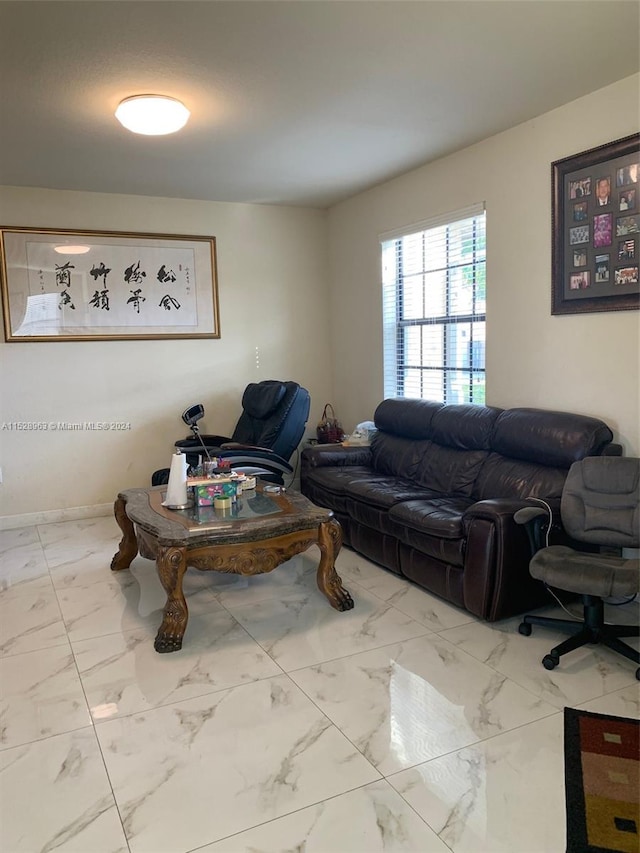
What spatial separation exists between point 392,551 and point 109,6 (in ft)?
9.35

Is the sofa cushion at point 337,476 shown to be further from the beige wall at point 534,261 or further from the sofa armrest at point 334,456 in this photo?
the beige wall at point 534,261

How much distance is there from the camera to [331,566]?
3209 millimetres

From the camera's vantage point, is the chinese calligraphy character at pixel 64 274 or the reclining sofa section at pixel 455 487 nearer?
the reclining sofa section at pixel 455 487

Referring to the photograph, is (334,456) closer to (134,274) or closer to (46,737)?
(134,274)

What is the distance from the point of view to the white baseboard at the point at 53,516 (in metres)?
4.95

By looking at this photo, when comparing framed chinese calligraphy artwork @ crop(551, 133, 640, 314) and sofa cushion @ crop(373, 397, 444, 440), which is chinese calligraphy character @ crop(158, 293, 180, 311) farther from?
framed chinese calligraphy artwork @ crop(551, 133, 640, 314)

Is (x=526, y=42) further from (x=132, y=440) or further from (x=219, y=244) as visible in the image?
(x=132, y=440)

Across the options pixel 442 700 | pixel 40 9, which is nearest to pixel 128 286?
pixel 40 9

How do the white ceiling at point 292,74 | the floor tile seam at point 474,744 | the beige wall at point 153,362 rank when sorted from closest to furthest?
the floor tile seam at point 474,744 < the white ceiling at point 292,74 < the beige wall at point 153,362

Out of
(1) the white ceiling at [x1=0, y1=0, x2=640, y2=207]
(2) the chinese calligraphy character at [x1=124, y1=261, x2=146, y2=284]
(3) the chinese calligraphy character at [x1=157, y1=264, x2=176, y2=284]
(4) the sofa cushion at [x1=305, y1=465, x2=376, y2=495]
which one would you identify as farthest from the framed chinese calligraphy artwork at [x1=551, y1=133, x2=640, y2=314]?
(2) the chinese calligraphy character at [x1=124, y1=261, x2=146, y2=284]

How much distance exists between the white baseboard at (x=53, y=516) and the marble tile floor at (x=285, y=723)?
159cm

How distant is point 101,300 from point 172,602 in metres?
3.05

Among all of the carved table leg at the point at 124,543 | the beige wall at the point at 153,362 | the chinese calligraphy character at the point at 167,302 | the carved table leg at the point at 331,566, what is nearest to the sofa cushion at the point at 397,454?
the carved table leg at the point at 331,566

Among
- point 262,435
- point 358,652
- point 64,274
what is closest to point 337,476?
point 262,435
